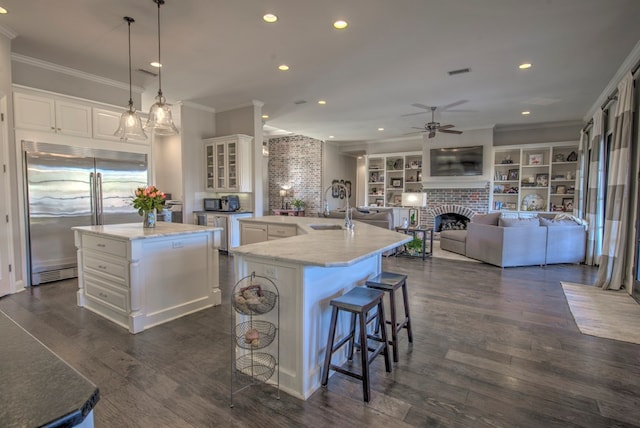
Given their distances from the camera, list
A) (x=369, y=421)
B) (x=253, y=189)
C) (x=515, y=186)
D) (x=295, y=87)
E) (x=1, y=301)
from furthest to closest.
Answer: (x=515, y=186) → (x=253, y=189) → (x=295, y=87) → (x=1, y=301) → (x=369, y=421)

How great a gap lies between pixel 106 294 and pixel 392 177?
883cm

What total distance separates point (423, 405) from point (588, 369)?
54.2 inches

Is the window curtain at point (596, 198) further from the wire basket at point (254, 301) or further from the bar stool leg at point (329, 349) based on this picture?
the wire basket at point (254, 301)

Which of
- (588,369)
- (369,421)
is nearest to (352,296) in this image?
(369,421)

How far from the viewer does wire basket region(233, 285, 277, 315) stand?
1.96m

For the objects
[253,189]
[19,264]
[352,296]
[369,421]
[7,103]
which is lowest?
[369,421]

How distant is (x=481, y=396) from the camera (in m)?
2.03

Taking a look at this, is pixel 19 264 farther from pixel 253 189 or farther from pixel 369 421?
pixel 369 421

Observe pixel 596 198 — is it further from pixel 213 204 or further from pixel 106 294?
pixel 106 294

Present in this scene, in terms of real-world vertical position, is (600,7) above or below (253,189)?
above

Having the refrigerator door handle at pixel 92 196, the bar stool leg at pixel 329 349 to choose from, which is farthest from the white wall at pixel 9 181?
the bar stool leg at pixel 329 349

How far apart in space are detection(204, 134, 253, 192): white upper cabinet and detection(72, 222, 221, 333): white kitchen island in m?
3.00

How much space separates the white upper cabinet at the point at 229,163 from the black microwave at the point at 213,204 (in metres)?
0.24

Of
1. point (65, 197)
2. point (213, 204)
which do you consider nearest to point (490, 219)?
point (213, 204)
